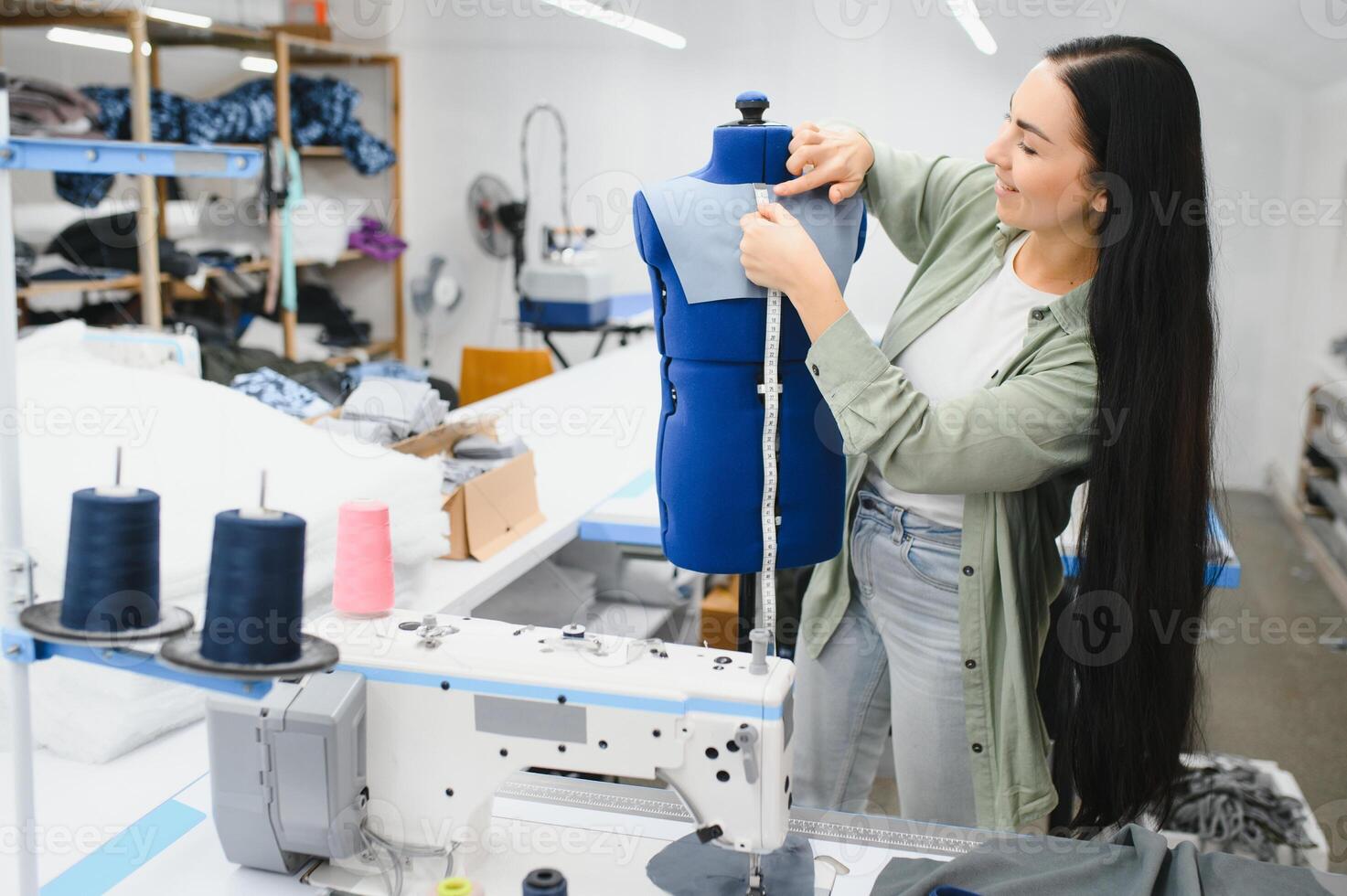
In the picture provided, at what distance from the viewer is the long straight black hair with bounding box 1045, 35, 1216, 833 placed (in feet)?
4.39

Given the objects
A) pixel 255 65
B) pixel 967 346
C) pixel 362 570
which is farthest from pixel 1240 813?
pixel 255 65

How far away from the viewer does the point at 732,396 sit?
1513 millimetres

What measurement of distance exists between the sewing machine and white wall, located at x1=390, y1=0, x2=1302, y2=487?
14.9 feet

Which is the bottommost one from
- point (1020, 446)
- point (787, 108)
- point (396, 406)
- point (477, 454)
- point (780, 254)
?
point (477, 454)

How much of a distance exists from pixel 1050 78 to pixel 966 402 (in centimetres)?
40

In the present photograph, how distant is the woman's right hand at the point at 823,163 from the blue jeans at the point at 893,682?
439 millimetres

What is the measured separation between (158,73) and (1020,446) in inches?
195

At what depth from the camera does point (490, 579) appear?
211cm

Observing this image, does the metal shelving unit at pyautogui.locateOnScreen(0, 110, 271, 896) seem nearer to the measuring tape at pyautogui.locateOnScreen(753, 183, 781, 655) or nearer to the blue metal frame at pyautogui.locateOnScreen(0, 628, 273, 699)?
the blue metal frame at pyautogui.locateOnScreen(0, 628, 273, 699)

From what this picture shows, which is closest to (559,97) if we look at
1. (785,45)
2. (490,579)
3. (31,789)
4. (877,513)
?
(785,45)

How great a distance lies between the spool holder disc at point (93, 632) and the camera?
3.17ft

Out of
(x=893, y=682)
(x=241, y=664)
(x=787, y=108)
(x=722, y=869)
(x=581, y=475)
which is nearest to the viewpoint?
(x=241, y=664)

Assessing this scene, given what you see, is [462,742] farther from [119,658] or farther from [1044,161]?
[1044,161]

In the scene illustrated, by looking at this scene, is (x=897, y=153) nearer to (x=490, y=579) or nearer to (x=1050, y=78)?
(x=1050, y=78)
